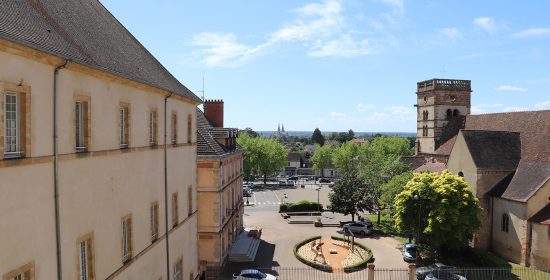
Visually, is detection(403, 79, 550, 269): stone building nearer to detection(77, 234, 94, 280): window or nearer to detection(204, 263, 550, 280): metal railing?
detection(204, 263, 550, 280): metal railing

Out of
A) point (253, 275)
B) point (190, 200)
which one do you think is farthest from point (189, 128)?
point (253, 275)

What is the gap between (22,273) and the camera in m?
10.4

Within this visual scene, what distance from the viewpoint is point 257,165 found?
84.9 m

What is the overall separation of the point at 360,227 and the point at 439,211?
14417 millimetres

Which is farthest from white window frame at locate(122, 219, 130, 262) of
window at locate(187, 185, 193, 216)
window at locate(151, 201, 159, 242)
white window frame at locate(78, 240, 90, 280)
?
window at locate(187, 185, 193, 216)

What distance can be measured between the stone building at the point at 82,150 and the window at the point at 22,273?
0.03 metres

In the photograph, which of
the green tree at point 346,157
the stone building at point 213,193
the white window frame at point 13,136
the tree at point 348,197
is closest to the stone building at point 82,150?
the white window frame at point 13,136

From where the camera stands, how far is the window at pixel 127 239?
16453mm

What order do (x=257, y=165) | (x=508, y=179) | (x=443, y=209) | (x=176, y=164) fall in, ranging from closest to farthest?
(x=176, y=164), (x=443, y=209), (x=508, y=179), (x=257, y=165)

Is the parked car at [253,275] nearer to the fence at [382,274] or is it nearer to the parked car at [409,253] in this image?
the fence at [382,274]

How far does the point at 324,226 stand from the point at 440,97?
861 inches

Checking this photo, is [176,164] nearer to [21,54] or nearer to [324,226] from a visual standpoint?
[21,54]

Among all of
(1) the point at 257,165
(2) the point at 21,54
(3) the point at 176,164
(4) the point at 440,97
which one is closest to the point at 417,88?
(4) the point at 440,97

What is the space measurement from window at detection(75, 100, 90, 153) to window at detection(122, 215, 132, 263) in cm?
406
